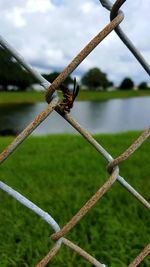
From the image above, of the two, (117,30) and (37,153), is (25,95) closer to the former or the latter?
(37,153)

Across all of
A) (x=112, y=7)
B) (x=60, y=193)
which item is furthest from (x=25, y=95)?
(x=112, y=7)

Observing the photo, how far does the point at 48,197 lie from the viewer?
2352 mm

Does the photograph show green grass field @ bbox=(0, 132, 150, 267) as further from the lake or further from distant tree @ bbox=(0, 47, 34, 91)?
the lake

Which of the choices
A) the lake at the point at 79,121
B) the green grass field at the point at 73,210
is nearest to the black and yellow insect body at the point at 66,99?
the green grass field at the point at 73,210

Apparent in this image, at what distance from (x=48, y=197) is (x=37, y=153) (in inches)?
62.1

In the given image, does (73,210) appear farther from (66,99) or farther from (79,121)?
(79,121)

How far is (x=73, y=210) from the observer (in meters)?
2.12

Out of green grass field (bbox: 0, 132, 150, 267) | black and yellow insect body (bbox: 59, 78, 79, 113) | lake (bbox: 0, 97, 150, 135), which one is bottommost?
lake (bbox: 0, 97, 150, 135)

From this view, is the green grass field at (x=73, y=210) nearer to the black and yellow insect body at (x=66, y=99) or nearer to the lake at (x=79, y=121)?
the black and yellow insect body at (x=66, y=99)

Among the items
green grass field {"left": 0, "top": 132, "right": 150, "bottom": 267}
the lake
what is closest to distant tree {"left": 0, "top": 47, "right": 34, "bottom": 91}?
green grass field {"left": 0, "top": 132, "right": 150, "bottom": 267}

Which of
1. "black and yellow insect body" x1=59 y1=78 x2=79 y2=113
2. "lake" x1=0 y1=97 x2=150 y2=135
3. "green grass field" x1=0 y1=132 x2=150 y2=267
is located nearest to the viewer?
"black and yellow insect body" x1=59 y1=78 x2=79 y2=113

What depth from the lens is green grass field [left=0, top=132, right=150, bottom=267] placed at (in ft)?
5.43

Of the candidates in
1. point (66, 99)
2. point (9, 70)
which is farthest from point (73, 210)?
point (9, 70)

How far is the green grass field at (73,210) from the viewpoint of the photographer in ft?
5.43
